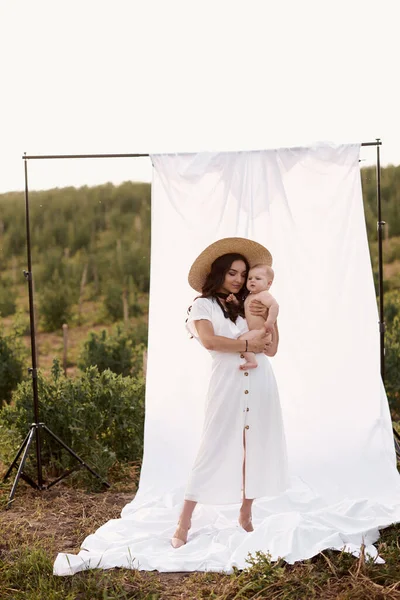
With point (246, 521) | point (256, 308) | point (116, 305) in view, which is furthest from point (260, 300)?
point (116, 305)

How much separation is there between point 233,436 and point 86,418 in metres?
1.70

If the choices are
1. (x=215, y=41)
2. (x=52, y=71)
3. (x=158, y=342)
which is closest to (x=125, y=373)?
(x=158, y=342)

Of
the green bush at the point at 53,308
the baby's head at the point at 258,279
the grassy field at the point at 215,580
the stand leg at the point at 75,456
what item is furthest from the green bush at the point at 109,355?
the green bush at the point at 53,308

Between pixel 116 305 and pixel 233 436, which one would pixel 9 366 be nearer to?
pixel 233 436

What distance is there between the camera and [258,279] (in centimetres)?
354

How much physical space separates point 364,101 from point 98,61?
3.98 meters

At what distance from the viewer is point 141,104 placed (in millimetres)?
10859

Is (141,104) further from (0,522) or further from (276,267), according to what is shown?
(0,522)

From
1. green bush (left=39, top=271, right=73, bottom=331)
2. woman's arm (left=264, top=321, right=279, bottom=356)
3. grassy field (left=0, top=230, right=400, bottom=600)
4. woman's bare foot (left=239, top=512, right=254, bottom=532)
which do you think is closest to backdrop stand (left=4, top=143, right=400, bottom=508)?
grassy field (left=0, top=230, right=400, bottom=600)

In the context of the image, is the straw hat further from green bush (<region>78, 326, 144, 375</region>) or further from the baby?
green bush (<region>78, 326, 144, 375</region>)

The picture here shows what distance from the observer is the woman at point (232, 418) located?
3494 millimetres

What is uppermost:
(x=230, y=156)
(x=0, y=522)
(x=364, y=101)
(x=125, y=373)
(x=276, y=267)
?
(x=364, y=101)

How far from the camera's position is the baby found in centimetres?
351

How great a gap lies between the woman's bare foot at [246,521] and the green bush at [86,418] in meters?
1.36
